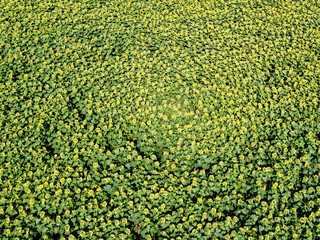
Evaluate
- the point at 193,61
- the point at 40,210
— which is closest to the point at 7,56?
the point at 40,210

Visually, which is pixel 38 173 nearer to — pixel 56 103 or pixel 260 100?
pixel 56 103

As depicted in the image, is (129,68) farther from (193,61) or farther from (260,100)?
(260,100)

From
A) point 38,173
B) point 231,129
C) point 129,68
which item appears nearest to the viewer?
point 38,173

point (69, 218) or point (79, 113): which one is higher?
point (79, 113)

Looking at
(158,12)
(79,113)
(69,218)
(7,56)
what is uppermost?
(158,12)

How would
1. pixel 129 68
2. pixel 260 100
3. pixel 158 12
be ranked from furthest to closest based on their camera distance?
1. pixel 158 12
2. pixel 129 68
3. pixel 260 100

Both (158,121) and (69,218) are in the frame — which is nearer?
(69,218)
